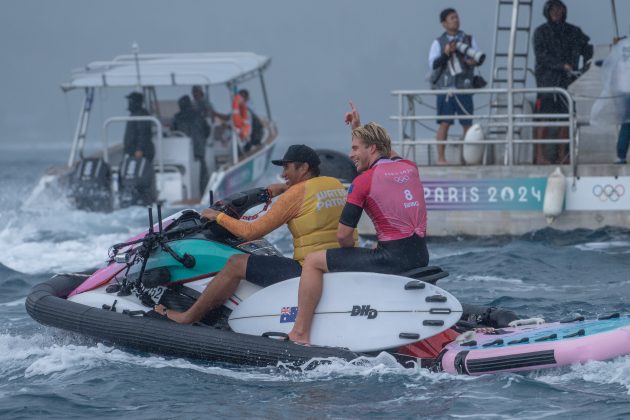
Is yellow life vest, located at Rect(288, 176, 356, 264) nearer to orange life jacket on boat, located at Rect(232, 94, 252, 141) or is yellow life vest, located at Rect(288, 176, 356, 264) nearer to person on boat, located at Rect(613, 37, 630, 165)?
person on boat, located at Rect(613, 37, 630, 165)

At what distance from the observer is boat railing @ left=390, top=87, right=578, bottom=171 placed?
12.9 m

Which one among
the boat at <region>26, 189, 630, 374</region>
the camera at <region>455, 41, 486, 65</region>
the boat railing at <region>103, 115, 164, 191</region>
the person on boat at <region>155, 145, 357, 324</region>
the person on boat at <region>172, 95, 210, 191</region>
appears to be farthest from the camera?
the person on boat at <region>172, 95, 210, 191</region>

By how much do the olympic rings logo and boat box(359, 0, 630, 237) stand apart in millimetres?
11

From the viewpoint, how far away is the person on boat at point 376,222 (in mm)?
7191

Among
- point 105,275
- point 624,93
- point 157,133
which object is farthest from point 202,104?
point 105,275

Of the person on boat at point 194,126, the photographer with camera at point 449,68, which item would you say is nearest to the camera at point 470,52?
the photographer with camera at point 449,68

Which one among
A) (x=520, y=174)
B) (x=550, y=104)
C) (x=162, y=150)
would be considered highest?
(x=550, y=104)

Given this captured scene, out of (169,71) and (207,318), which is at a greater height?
(169,71)

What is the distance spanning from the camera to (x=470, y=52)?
539 inches

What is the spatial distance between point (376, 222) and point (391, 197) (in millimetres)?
212

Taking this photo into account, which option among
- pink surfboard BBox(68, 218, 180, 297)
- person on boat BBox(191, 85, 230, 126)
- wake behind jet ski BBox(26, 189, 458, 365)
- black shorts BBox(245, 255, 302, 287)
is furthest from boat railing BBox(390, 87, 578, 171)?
black shorts BBox(245, 255, 302, 287)

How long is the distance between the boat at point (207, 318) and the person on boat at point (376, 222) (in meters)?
0.14

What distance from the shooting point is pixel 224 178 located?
58.9 feet

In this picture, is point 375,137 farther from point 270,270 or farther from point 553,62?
point 553,62
